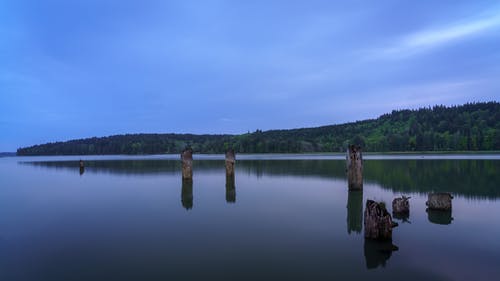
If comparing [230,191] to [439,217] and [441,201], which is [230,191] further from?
[439,217]

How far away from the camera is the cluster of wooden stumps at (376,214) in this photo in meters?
8.34

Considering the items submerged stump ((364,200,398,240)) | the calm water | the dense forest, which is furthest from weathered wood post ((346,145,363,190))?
the dense forest

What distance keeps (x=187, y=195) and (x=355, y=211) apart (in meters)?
9.05

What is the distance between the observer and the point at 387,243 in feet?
29.1

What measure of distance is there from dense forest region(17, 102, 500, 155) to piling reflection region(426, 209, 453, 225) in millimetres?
102402

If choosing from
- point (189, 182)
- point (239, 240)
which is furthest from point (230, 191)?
point (239, 240)

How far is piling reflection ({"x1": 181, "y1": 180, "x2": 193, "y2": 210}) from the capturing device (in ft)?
50.3

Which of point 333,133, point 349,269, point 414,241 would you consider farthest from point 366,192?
point 333,133

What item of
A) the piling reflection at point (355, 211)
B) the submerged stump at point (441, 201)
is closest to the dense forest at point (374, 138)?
the piling reflection at point (355, 211)

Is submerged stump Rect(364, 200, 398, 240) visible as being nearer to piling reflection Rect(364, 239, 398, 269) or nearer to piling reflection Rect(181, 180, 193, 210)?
piling reflection Rect(364, 239, 398, 269)

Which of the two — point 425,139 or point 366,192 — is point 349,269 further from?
point 425,139

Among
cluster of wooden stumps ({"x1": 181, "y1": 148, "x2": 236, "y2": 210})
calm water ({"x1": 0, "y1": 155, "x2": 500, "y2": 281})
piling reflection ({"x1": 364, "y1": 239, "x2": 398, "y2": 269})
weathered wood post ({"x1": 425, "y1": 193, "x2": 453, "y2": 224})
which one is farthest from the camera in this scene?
cluster of wooden stumps ({"x1": 181, "y1": 148, "x2": 236, "y2": 210})

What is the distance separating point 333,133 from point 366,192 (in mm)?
134960

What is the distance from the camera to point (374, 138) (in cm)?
13412
